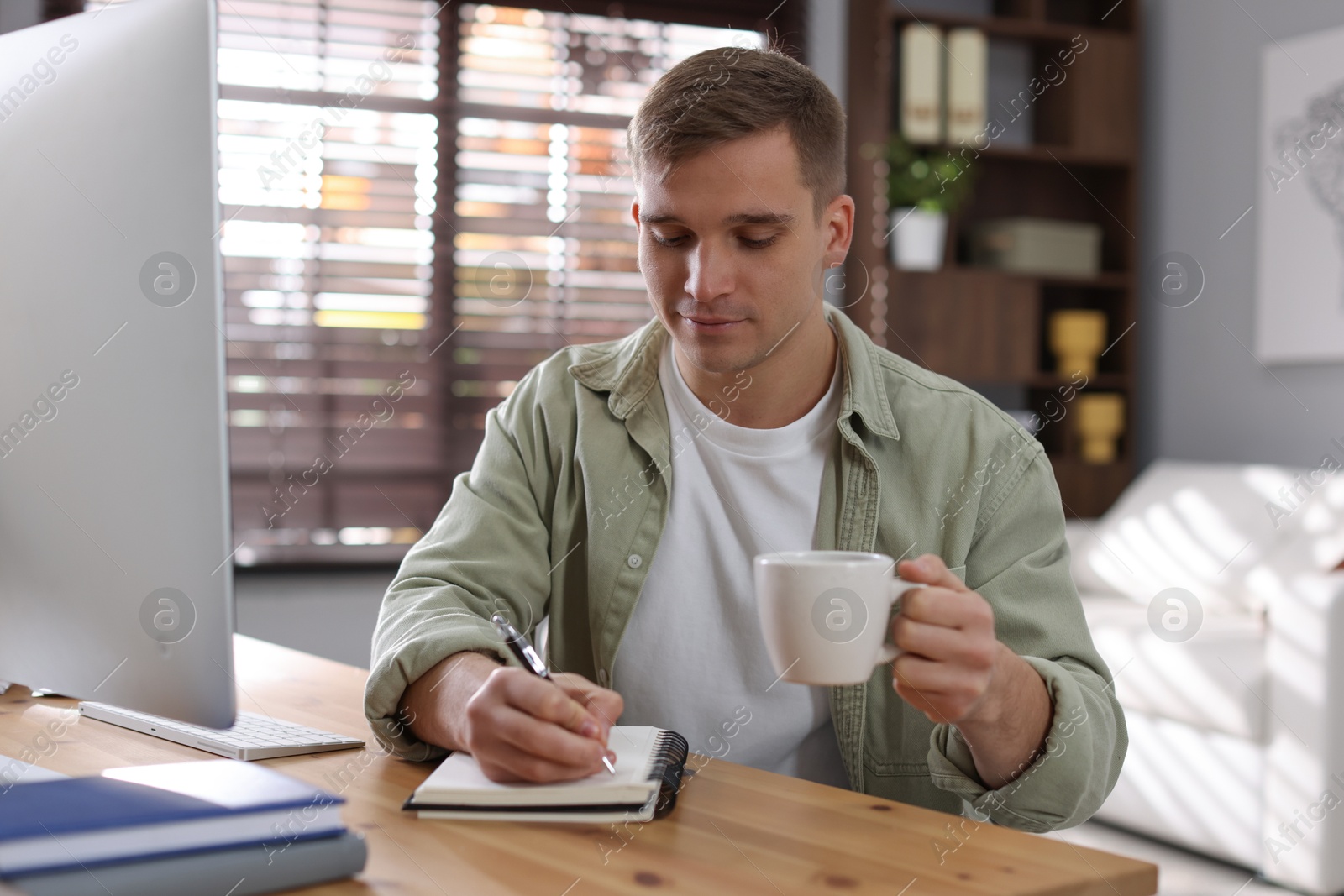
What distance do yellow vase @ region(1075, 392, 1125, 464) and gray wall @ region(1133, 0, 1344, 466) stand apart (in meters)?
0.20

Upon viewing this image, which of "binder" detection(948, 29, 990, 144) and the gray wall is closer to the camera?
the gray wall

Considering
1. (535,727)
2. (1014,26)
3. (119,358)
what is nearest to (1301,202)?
(1014,26)

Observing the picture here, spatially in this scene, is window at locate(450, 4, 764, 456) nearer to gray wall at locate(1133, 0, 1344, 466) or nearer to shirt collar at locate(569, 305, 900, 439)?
gray wall at locate(1133, 0, 1344, 466)

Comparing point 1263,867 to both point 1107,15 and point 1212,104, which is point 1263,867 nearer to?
point 1212,104

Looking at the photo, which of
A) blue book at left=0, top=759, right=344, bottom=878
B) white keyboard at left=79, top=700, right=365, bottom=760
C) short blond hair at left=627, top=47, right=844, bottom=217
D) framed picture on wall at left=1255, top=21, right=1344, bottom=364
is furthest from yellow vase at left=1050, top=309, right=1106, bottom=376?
blue book at left=0, top=759, right=344, bottom=878

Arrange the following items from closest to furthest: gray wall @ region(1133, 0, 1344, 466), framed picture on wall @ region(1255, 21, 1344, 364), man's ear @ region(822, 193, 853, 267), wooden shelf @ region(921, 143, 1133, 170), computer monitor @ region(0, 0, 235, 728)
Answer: computer monitor @ region(0, 0, 235, 728), man's ear @ region(822, 193, 853, 267), framed picture on wall @ region(1255, 21, 1344, 364), gray wall @ region(1133, 0, 1344, 466), wooden shelf @ region(921, 143, 1133, 170)

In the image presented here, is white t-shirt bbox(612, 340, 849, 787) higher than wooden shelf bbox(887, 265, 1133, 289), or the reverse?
wooden shelf bbox(887, 265, 1133, 289)

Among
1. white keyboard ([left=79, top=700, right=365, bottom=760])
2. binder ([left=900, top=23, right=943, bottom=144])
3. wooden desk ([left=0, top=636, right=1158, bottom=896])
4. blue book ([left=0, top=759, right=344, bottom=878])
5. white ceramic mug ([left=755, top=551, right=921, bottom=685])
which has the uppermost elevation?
binder ([left=900, top=23, right=943, bottom=144])

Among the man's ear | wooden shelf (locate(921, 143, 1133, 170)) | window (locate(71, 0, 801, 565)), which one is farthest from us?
wooden shelf (locate(921, 143, 1133, 170))

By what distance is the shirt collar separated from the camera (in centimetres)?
127

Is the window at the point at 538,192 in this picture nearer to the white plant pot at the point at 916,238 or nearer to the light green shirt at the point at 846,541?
the white plant pot at the point at 916,238

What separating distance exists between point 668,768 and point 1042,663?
1.09 feet

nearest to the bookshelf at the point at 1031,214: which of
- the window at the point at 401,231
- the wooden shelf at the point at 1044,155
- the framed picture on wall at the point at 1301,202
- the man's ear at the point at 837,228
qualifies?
the wooden shelf at the point at 1044,155

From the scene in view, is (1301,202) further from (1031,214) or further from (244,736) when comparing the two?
(244,736)
